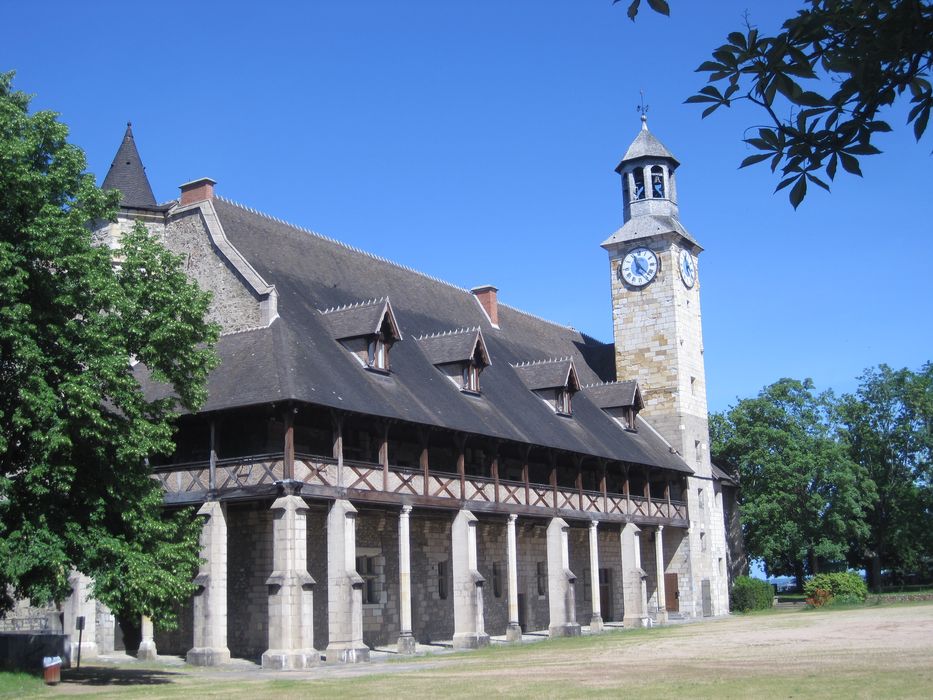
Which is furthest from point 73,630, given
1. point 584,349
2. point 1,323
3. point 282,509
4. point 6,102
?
point 584,349

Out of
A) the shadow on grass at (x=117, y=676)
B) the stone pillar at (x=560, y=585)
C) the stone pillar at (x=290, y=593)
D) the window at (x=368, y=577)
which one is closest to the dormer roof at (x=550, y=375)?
the stone pillar at (x=560, y=585)

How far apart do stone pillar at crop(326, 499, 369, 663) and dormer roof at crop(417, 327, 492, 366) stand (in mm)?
7549

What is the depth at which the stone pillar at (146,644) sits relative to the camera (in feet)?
75.4

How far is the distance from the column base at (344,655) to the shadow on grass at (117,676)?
3098 millimetres

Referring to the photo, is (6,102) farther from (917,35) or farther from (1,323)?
(917,35)

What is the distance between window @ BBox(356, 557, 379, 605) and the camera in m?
26.2

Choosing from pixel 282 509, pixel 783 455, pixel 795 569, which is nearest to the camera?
pixel 282 509

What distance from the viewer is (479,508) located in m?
27.0

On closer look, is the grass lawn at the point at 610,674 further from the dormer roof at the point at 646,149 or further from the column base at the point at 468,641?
the dormer roof at the point at 646,149

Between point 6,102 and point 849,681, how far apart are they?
16217 mm

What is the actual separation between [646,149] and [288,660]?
92.7ft

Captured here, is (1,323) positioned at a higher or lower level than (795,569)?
higher

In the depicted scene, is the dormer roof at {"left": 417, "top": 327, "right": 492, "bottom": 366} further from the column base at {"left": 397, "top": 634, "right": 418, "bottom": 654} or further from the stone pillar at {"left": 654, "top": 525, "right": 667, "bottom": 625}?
the stone pillar at {"left": 654, "top": 525, "right": 667, "bottom": 625}

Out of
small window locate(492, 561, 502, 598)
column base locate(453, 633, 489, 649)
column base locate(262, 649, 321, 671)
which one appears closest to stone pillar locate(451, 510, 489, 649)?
column base locate(453, 633, 489, 649)
